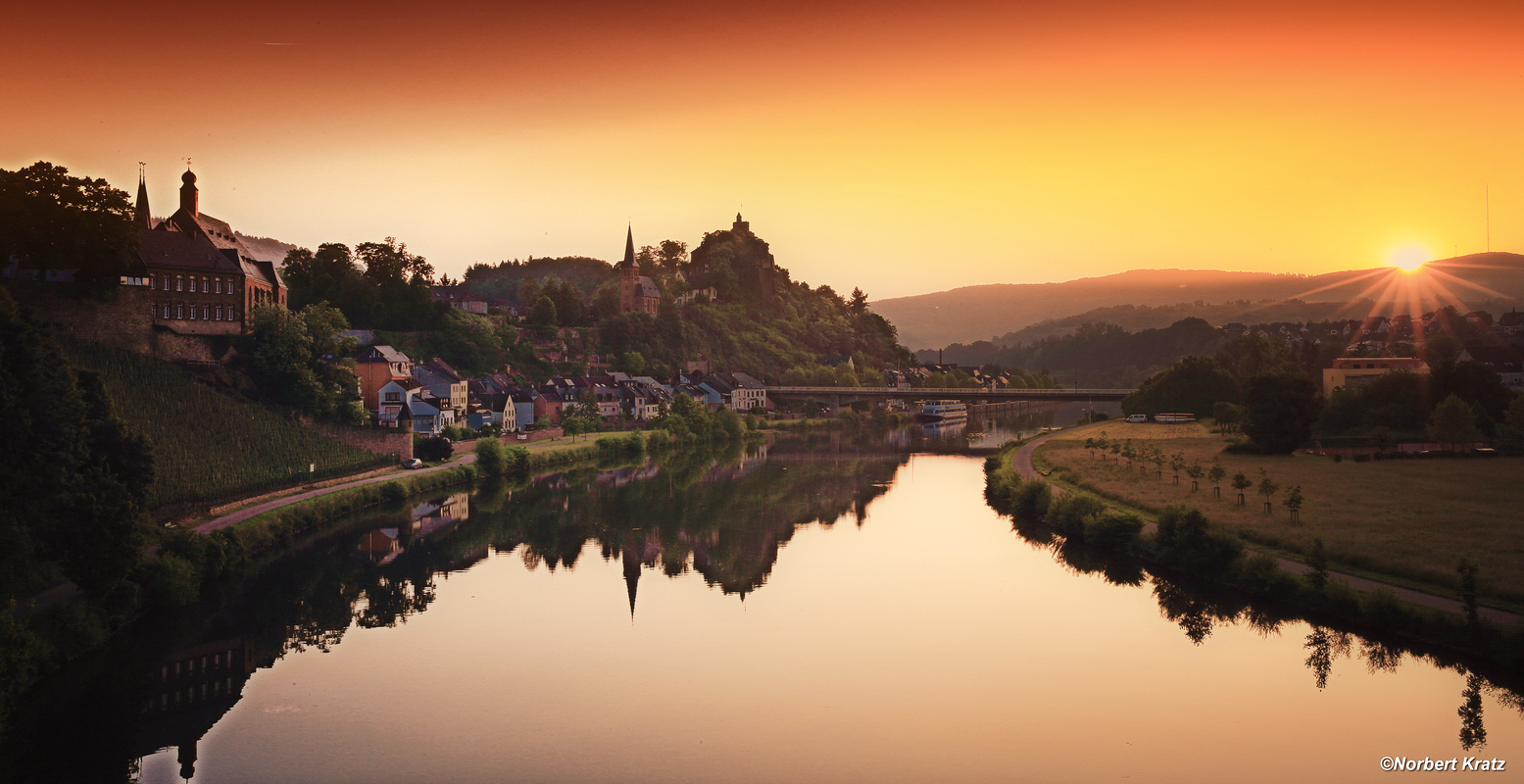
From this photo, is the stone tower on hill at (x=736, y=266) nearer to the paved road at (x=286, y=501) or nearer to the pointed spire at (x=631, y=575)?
the paved road at (x=286, y=501)

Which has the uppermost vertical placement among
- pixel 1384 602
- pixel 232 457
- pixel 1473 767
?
pixel 232 457

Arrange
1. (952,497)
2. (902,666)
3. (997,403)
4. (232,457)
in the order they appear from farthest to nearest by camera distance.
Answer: (997,403), (952,497), (232,457), (902,666)

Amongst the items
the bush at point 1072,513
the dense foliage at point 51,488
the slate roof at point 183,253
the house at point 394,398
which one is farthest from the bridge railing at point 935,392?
the dense foliage at point 51,488

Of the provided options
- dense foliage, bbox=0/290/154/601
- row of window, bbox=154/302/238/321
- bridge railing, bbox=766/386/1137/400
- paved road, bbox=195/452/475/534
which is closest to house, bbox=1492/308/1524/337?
bridge railing, bbox=766/386/1137/400

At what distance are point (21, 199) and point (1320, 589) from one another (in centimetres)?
3897

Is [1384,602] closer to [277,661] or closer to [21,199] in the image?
[277,661]

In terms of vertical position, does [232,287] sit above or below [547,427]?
above

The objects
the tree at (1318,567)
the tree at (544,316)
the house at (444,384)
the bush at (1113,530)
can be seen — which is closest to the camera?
the tree at (1318,567)

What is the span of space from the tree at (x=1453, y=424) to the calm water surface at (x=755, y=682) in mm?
21324

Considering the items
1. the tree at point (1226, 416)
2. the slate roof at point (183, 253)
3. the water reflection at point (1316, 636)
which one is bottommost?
the water reflection at point (1316, 636)

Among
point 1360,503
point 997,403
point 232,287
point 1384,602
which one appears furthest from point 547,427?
point 997,403

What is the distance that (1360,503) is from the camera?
30438 millimetres

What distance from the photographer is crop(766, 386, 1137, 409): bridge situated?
3219 inches

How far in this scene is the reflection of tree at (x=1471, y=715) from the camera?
16453 mm
